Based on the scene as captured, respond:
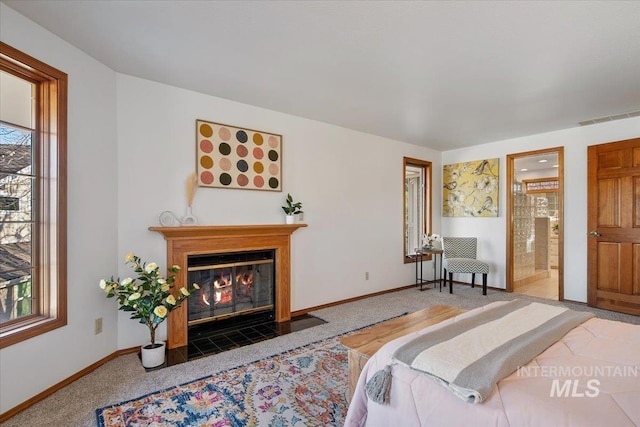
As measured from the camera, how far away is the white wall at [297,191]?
9.41 ft

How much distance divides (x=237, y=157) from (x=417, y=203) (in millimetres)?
3691

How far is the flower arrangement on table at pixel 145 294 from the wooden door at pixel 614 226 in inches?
196

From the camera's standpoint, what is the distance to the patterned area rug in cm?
188

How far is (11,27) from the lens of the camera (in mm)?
1955

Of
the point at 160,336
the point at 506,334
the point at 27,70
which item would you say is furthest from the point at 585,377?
the point at 27,70

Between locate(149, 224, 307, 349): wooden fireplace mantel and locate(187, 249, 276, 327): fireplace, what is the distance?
0.10 meters

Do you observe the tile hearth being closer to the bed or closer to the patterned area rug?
the patterned area rug

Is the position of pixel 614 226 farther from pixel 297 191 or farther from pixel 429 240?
pixel 297 191

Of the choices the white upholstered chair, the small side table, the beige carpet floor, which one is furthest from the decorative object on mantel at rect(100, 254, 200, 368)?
the white upholstered chair

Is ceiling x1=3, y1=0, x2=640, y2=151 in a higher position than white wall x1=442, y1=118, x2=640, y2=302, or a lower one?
higher

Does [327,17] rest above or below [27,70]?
above

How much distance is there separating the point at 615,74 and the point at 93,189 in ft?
14.9

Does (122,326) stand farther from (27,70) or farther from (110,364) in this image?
→ (27,70)

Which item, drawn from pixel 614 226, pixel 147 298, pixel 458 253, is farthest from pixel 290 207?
pixel 614 226
